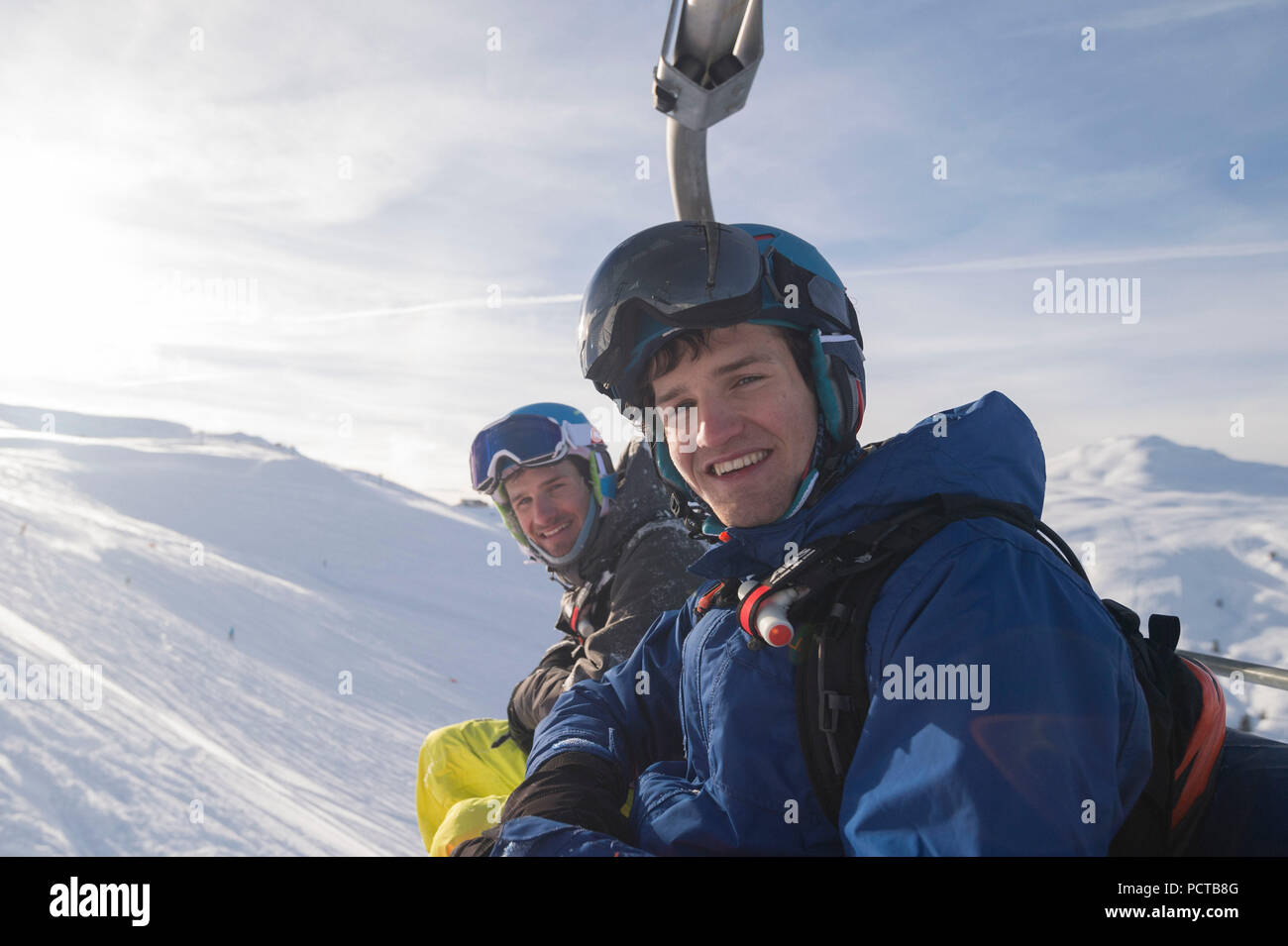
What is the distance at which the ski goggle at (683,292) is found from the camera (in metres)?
1.95

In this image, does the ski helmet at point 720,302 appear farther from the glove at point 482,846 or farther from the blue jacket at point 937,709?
the glove at point 482,846

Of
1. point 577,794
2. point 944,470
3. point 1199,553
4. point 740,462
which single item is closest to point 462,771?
point 577,794

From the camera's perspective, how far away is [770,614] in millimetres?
1510

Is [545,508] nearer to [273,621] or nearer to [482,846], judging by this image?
[482,846]

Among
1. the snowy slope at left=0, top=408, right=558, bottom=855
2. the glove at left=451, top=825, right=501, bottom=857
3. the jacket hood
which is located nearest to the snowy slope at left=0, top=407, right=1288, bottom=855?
the snowy slope at left=0, top=408, right=558, bottom=855

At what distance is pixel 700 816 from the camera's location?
65.3 inches

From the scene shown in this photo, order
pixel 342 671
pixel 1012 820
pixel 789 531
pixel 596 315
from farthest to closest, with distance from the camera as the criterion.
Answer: pixel 342 671 < pixel 596 315 < pixel 789 531 < pixel 1012 820

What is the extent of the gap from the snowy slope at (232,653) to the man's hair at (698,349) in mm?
4074

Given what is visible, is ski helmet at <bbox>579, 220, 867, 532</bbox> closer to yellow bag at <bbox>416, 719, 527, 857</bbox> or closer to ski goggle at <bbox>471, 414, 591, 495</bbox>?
ski goggle at <bbox>471, 414, 591, 495</bbox>

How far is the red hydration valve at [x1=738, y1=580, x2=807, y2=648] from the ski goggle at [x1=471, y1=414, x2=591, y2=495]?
2.42m

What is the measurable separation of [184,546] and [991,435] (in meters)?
15.9

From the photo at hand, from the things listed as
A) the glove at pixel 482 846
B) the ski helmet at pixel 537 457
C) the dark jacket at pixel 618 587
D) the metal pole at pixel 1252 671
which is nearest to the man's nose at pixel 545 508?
the ski helmet at pixel 537 457
